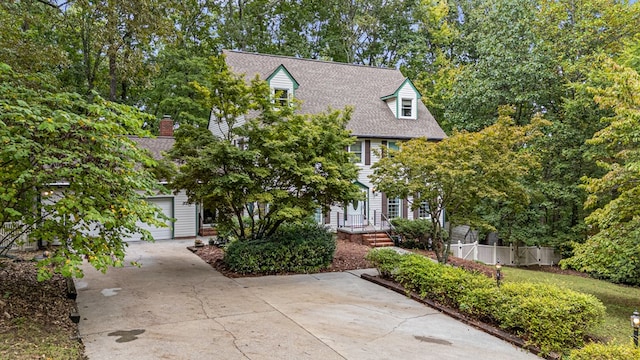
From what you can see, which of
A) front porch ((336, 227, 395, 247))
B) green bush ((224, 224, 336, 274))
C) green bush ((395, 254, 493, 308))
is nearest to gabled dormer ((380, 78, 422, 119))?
front porch ((336, 227, 395, 247))

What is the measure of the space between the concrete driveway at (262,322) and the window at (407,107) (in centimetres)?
1278

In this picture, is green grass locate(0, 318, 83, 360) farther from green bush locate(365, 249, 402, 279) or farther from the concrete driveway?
green bush locate(365, 249, 402, 279)

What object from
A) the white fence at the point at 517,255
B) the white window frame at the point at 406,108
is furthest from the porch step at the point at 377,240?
the white window frame at the point at 406,108

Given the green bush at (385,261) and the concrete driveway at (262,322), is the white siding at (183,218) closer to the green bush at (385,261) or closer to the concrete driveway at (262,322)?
the concrete driveway at (262,322)

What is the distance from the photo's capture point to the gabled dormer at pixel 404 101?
21031 mm

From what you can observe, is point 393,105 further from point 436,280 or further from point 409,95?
point 436,280

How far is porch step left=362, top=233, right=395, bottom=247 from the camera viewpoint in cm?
1714

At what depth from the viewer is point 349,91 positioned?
70.1ft

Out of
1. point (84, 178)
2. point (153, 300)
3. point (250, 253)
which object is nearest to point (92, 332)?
point (153, 300)

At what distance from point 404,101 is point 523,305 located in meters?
16.0

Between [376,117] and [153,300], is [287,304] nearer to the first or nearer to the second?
[153,300]

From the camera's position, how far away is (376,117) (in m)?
20.5

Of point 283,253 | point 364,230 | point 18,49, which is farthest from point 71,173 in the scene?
point 364,230

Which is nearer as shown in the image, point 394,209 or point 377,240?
point 377,240
